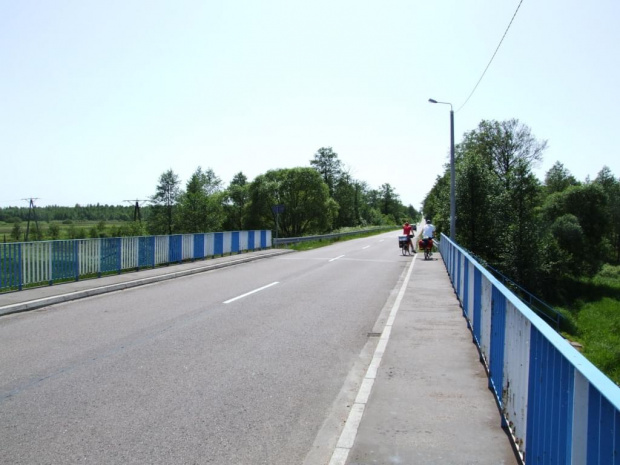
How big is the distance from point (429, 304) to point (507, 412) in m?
6.70

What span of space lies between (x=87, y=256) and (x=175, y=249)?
5.53 metres

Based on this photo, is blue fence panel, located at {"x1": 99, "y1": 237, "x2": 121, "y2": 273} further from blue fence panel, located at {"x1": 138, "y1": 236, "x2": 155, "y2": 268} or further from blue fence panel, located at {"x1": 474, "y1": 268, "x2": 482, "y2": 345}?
blue fence panel, located at {"x1": 474, "y1": 268, "x2": 482, "y2": 345}

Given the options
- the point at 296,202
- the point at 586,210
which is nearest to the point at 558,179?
the point at 586,210

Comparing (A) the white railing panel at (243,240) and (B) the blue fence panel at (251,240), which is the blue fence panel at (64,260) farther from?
(B) the blue fence panel at (251,240)

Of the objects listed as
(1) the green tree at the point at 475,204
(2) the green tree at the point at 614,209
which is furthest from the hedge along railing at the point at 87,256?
(2) the green tree at the point at 614,209

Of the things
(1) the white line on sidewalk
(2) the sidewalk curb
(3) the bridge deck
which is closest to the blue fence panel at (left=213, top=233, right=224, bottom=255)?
(2) the sidewalk curb

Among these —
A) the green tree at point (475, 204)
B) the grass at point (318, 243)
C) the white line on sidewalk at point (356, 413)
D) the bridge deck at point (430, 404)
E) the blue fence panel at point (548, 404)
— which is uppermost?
the green tree at point (475, 204)

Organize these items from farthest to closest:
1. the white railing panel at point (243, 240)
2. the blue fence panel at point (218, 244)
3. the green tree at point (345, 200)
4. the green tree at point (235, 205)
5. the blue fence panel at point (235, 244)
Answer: the green tree at point (345, 200) < the green tree at point (235, 205) < the white railing panel at point (243, 240) < the blue fence panel at point (235, 244) < the blue fence panel at point (218, 244)

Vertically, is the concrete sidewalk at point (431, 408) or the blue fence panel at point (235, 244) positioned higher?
the blue fence panel at point (235, 244)

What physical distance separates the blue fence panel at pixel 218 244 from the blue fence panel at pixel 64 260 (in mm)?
9645

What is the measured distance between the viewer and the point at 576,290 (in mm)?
55375

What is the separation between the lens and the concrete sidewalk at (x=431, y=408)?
154 inches

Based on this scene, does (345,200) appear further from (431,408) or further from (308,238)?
(431,408)

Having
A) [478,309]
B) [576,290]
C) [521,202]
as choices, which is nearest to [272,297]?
[478,309]
